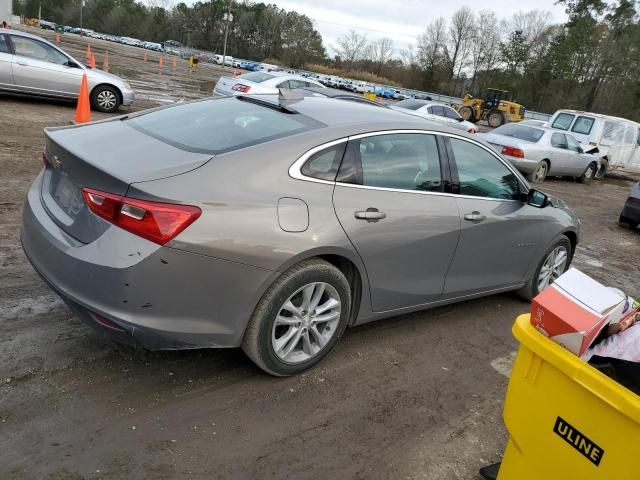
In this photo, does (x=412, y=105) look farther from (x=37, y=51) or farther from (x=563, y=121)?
(x=37, y=51)

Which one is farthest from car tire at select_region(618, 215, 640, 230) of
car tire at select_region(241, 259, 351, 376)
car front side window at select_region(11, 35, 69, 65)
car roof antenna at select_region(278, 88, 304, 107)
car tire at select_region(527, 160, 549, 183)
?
car front side window at select_region(11, 35, 69, 65)

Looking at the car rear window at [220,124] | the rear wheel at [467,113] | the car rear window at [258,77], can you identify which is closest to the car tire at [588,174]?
the car rear window at [258,77]

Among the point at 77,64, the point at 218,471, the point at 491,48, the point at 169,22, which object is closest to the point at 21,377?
the point at 218,471

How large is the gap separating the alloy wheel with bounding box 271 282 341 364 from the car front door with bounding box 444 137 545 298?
1.15 m

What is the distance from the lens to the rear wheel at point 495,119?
1332 inches

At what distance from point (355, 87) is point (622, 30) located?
1149 inches

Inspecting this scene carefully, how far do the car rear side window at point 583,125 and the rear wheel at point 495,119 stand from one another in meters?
16.1

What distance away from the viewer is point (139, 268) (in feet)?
8.85

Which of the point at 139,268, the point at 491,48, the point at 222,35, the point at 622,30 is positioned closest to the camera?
the point at 139,268

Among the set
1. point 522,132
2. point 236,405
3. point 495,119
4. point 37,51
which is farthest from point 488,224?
point 495,119

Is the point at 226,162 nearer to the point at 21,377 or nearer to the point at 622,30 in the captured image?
the point at 21,377

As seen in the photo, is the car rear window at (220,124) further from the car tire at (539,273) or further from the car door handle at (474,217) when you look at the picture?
the car tire at (539,273)

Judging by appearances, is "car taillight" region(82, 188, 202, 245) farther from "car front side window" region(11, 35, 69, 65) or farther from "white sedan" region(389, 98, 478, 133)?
"white sedan" region(389, 98, 478, 133)

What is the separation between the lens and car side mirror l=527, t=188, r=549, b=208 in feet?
15.3
